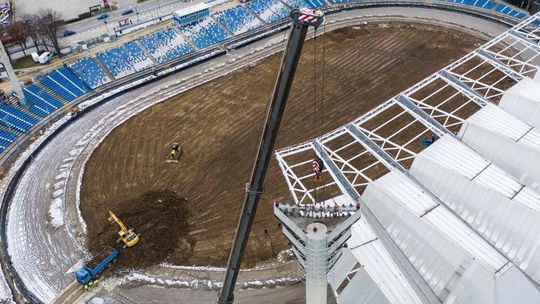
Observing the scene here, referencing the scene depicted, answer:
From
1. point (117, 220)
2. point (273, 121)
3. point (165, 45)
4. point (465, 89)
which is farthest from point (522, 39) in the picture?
point (165, 45)

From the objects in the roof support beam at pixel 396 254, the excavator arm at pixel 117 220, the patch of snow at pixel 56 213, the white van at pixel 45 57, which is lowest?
the roof support beam at pixel 396 254

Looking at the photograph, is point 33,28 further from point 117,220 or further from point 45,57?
point 117,220

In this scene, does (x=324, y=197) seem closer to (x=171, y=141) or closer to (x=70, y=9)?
(x=171, y=141)

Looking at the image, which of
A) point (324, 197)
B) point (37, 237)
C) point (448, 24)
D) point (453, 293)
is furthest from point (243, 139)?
point (448, 24)

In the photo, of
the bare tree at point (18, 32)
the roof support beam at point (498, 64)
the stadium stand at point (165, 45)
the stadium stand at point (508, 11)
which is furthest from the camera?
the stadium stand at point (508, 11)

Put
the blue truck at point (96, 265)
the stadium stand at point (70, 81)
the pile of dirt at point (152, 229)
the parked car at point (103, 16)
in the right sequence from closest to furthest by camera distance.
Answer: the blue truck at point (96, 265) → the pile of dirt at point (152, 229) → the stadium stand at point (70, 81) → the parked car at point (103, 16)

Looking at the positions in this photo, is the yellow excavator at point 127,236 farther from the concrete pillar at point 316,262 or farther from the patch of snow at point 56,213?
the concrete pillar at point 316,262

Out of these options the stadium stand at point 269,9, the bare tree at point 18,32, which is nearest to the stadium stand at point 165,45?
the stadium stand at point 269,9
